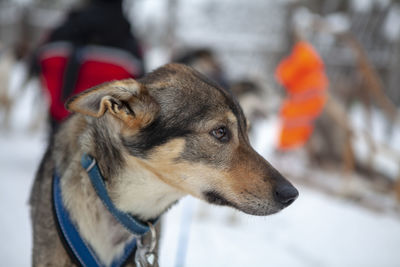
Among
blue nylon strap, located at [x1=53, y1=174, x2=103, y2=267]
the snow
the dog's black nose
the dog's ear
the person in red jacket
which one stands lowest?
blue nylon strap, located at [x1=53, y1=174, x2=103, y2=267]

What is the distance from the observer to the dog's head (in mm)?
1379

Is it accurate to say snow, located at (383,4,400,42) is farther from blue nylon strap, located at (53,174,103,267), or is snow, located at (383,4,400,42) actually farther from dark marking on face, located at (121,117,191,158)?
blue nylon strap, located at (53,174,103,267)

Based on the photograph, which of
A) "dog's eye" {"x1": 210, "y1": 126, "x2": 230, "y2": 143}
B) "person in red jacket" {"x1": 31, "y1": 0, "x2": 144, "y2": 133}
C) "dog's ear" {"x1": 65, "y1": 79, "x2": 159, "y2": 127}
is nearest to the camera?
"dog's ear" {"x1": 65, "y1": 79, "x2": 159, "y2": 127}

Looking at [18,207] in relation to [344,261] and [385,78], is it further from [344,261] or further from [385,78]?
[385,78]

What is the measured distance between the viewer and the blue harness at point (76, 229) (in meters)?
1.36

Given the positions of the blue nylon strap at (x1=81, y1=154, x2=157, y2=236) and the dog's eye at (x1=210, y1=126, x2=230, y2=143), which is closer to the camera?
the blue nylon strap at (x1=81, y1=154, x2=157, y2=236)

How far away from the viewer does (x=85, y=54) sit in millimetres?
2787

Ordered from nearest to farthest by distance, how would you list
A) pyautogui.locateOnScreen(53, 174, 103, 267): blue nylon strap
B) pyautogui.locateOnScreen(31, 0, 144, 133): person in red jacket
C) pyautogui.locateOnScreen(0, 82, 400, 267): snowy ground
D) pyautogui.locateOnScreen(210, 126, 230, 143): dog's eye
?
pyautogui.locateOnScreen(53, 174, 103, 267): blue nylon strap
pyautogui.locateOnScreen(210, 126, 230, 143): dog's eye
pyautogui.locateOnScreen(31, 0, 144, 133): person in red jacket
pyautogui.locateOnScreen(0, 82, 400, 267): snowy ground

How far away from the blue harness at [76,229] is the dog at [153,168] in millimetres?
24

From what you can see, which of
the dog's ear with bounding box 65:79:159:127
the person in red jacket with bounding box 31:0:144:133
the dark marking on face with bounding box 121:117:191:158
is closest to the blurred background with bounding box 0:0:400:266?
the person in red jacket with bounding box 31:0:144:133

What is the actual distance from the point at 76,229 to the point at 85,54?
191cm

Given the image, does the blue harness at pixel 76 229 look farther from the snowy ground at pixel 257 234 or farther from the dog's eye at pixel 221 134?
the snowy ground at pixel 257 234

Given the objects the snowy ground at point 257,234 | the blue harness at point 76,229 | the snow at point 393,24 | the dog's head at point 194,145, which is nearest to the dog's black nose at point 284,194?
the dog's head at point 194,145

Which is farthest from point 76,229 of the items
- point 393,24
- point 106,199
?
point 393,24
